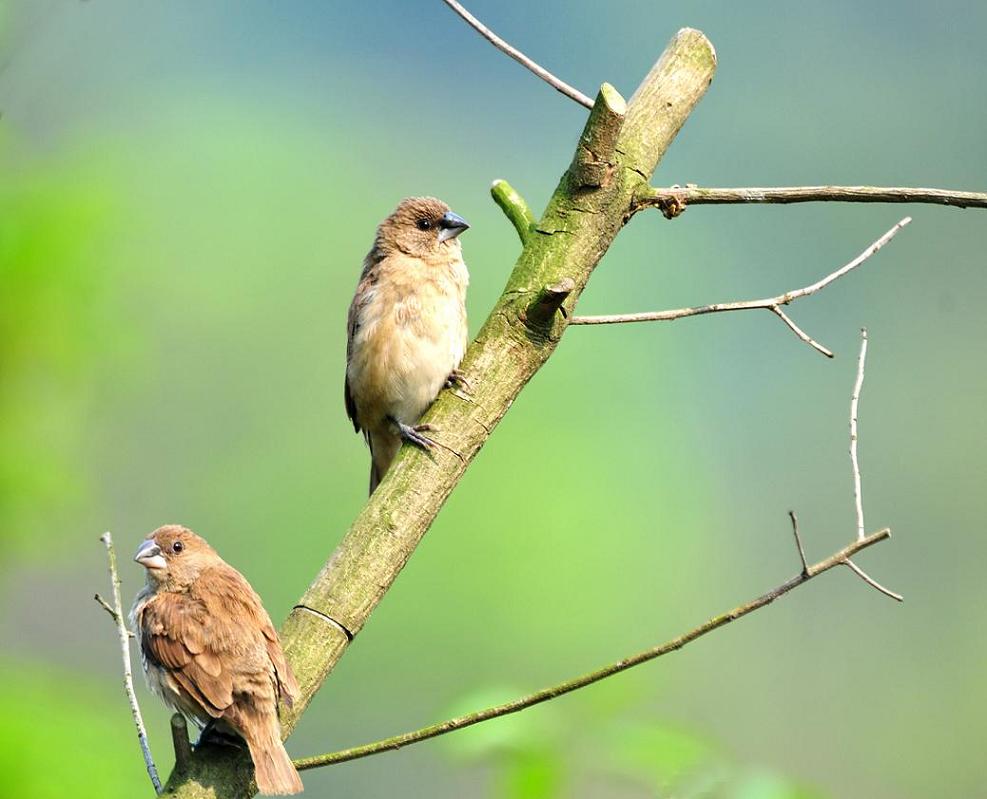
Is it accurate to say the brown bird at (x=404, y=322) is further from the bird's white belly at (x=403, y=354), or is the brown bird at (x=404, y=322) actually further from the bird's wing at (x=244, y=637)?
the bird's wing at (x=244, y=637)

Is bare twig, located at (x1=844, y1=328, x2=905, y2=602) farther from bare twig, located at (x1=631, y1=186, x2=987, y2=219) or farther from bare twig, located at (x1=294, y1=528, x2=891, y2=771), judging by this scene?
bare twig, located at (x1=631, y1=186, x2=987, y2=219)

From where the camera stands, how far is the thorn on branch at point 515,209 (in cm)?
307

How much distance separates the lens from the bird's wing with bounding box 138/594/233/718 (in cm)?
269

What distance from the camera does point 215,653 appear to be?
9.02 ft

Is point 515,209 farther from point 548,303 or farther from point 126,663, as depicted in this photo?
point 126,663

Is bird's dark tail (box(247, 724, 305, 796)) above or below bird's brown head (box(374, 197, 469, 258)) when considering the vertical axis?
below

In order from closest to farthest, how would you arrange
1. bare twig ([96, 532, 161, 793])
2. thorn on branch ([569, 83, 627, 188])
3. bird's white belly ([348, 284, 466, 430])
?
bare twig ([96, 532, 161, 793]) → thorn on branch ([569, 83, 627, 188]) → bird's white belly ([348, 284, 466, 430])

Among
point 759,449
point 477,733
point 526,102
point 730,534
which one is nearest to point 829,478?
point 730,534

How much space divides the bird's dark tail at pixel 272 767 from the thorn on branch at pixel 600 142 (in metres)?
1.42

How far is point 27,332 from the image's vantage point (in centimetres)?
408

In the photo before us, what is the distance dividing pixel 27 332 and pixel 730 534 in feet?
65.4

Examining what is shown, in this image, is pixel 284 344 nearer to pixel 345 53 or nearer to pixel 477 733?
pixel 477 733

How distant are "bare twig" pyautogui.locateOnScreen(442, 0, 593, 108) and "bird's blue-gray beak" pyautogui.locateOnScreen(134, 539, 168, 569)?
5.20 feet

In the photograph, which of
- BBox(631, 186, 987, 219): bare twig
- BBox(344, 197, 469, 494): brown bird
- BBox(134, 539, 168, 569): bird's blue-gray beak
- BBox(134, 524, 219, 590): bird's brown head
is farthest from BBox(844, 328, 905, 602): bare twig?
BBox(134, 539, 168, 569): bird's blue-gray beak
